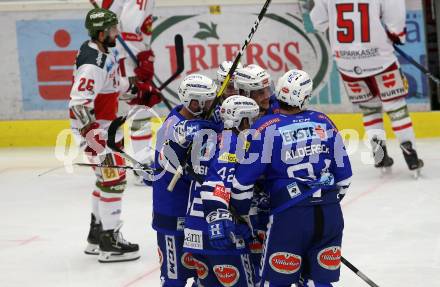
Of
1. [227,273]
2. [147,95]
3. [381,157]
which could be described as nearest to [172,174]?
[227,273]

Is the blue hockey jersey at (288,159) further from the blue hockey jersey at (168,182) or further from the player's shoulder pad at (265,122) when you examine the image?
the blue hockey jersey at (168,182)

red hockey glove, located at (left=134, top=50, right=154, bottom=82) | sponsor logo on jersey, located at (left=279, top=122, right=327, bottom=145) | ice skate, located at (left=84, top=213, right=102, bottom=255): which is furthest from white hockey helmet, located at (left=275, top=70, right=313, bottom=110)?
red hockey glove, located at (left=134, top=50, right=154, bottom=82)

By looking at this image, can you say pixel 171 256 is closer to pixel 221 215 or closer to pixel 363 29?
pixel 221 215

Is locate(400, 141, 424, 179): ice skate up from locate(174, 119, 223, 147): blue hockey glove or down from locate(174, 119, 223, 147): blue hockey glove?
down

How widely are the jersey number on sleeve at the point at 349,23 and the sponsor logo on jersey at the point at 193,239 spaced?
4.15 m

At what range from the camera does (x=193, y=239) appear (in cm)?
552

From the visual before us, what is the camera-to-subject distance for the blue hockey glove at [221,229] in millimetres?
5203

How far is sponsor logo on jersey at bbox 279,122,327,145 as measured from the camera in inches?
205

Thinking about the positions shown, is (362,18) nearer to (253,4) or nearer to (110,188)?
(253,4)

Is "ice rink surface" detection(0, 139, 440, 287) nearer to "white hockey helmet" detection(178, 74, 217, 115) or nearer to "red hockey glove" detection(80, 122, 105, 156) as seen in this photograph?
"red hockey glove" detection(80, 122, 105, 156)

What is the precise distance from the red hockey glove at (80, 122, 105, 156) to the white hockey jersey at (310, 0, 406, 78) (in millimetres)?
2846

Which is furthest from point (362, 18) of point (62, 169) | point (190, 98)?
point (190, 98)

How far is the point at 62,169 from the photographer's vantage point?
10578 mm

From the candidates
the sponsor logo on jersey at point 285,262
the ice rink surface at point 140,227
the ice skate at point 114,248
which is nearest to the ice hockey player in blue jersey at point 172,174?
the sponsor logo on jersey at point 285,262
